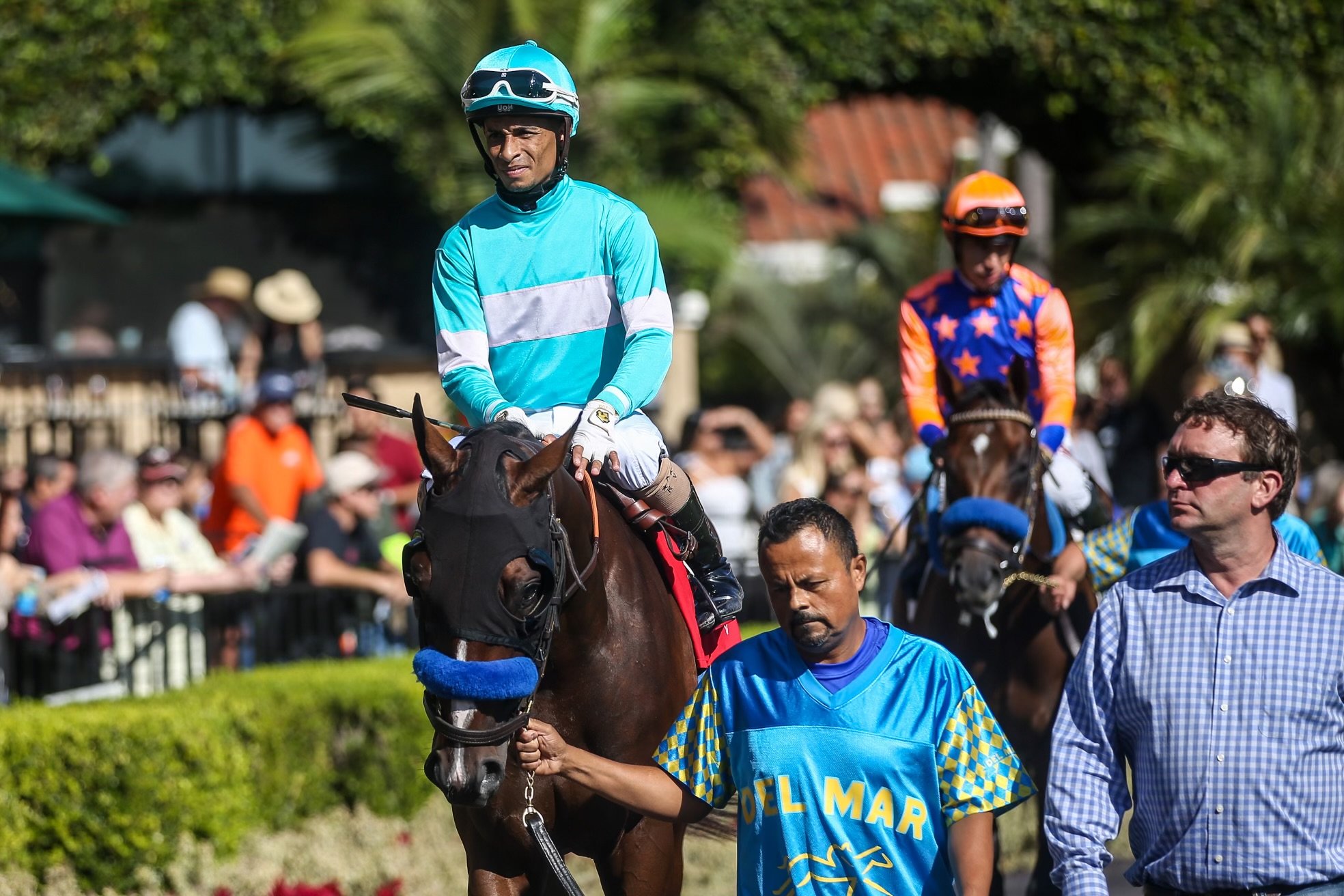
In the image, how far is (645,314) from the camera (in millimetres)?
4449

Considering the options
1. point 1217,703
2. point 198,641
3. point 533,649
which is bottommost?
point 198,641

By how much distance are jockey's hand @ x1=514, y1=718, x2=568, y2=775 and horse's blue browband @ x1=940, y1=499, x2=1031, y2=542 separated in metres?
2.29

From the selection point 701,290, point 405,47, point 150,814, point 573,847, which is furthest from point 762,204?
point 573,847

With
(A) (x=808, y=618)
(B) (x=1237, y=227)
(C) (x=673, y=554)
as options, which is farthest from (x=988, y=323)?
(B) (x=1237, y=227)

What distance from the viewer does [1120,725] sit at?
362 centimetres

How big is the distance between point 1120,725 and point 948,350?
2.98 meters

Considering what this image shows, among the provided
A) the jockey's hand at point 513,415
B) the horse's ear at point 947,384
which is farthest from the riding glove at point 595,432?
the horse's ear at point 947,384

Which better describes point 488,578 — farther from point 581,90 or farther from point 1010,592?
point 581,90

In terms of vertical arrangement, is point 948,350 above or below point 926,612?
above

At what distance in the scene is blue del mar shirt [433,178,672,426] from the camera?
4473mm

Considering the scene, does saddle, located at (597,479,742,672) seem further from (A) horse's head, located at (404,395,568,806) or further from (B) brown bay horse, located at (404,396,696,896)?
(A) horse's head, located at (404,395,568,806)

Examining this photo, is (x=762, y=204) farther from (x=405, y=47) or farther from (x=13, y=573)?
(x=13, y=573)

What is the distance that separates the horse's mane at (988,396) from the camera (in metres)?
6.05

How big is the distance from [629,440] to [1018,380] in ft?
7.20
